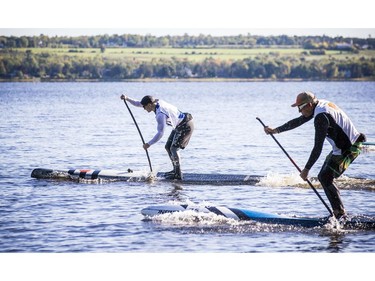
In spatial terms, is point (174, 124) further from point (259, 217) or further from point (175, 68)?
point (259, 217)

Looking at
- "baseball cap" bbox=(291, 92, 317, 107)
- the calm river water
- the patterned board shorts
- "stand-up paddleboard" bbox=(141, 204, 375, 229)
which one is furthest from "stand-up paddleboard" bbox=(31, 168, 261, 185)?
"baseball cap" bbox=(291, 92, 317, 107)

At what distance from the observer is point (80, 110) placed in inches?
910

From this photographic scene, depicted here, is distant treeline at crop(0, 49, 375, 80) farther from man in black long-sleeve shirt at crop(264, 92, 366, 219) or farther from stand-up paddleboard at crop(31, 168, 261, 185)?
man in black long-sleeve shirt at crop(264, 92, 366, 219)

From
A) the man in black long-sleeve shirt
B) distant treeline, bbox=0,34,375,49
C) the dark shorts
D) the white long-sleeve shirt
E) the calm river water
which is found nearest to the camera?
the man in black long-sleeve shirt

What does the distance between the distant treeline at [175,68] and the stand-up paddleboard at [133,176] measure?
152 cm

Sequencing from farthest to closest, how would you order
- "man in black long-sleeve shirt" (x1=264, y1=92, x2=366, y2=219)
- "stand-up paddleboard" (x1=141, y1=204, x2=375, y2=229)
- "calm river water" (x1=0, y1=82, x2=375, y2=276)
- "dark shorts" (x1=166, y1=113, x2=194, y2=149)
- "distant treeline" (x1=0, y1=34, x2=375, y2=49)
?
"dark shorts" (x1=166, y1=113, x2=194, y2=149) < "distant treeline" (x1=0, y1=34, x2=375, y2=49) < "stand-up paddleboard" (x1=141, y1=204, x2=375, y2=229) < "calm river water" (x1=0, y1=82, x2=375, y2=276) < "man in black long-sleeve shirt" (x1=264, y1=92, x2=366, y2=219)

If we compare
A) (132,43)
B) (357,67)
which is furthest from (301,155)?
(132,43)

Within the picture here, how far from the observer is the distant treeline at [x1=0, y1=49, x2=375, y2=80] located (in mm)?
14203

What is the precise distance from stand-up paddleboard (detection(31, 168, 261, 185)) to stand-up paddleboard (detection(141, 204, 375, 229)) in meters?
2.87

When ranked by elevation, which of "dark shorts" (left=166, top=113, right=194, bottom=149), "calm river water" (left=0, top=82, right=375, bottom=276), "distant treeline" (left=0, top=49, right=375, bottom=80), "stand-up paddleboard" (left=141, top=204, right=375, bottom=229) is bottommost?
"calm river water" (left=0, top=82, right=375, bottom=276)

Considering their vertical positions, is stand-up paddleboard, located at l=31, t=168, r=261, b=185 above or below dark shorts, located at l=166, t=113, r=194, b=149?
below

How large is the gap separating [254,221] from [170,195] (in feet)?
8.95

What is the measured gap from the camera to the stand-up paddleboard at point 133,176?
15484mm
